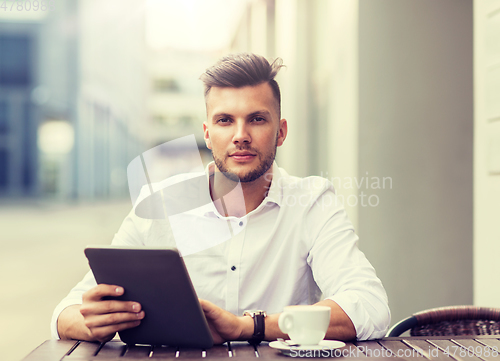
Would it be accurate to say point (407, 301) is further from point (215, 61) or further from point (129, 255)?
point (129, 255)

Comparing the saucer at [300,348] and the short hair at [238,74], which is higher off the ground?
the short hair at [238,74]

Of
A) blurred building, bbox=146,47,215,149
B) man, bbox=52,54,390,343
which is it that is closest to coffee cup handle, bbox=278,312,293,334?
man, bbox=52,54,390,343

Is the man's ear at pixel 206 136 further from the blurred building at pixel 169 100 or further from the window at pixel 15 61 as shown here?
the window at pixel 15 61

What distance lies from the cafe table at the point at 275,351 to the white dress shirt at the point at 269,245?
385 millimetres

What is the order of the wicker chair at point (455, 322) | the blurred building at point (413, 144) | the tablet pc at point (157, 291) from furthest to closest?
1. the blurred building at point (413, 144)
2. the wicker chair at point (455, 322)
3. the tablet pc at point (157, 291)

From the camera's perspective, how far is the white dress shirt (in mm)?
1431

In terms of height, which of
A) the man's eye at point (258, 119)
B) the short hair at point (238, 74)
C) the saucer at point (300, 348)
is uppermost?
the short hair at point (238, 74)

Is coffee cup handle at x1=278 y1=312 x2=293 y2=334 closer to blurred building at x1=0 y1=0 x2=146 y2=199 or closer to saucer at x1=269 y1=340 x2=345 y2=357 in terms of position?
saucer at x1=269 y1=340 x2=345 y2=357

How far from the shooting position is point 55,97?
21.5m

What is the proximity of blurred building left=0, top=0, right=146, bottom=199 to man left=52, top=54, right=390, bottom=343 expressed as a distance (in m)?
18.4

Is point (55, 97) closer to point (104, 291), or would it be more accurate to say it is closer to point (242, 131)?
point (242, 131)

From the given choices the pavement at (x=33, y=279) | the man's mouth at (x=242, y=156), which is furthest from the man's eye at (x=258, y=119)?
the pavement at (x=33, y=279)

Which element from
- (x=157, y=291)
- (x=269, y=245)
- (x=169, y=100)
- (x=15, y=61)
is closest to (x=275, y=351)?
(x=157, y=291)

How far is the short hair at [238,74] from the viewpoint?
61.4 inches
